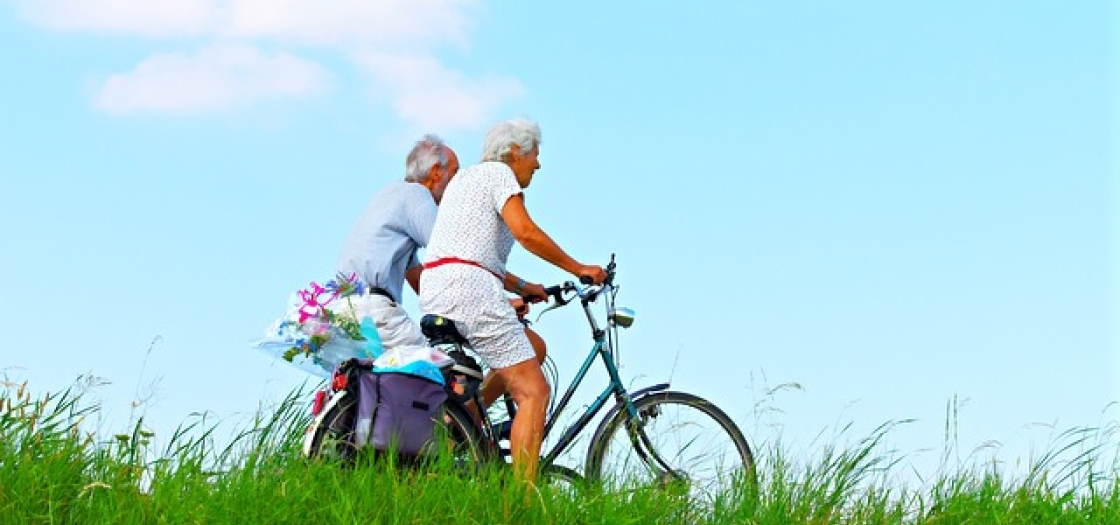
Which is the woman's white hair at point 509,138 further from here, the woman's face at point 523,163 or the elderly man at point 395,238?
the elderly man at point 395,238

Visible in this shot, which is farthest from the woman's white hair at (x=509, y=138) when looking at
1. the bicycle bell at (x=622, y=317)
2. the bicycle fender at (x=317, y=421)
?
the bicycle fender at (x=317, y=421)

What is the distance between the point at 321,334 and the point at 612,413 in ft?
5.00

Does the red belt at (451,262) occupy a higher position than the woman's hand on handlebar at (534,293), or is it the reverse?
the woman's hand on handlebar at (534,293)

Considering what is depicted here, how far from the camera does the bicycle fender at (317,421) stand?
752cm

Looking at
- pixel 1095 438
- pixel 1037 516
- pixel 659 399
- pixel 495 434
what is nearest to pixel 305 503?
pixel 495 434

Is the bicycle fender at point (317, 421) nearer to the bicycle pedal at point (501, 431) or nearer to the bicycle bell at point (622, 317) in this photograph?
the bicycle pedal at point (501, 431)

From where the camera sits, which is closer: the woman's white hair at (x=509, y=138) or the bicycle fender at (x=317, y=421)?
the bicycle fender at (x=317, y=421)

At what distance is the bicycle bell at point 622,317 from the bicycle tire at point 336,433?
4.51ft

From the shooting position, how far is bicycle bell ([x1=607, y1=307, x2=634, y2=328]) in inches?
322

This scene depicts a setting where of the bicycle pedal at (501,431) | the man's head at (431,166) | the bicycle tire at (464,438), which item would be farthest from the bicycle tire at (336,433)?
the man's head at (431,166)

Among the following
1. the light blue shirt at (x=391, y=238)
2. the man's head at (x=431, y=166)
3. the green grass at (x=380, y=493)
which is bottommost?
the green grass at (x=380, y=493)

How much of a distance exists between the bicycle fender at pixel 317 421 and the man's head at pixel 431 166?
Answer: 5.49ft

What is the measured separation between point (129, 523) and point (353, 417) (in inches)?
50.9

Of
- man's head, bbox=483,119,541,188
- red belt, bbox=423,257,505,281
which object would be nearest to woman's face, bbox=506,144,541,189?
man's head, bbox=483,119,541,188
